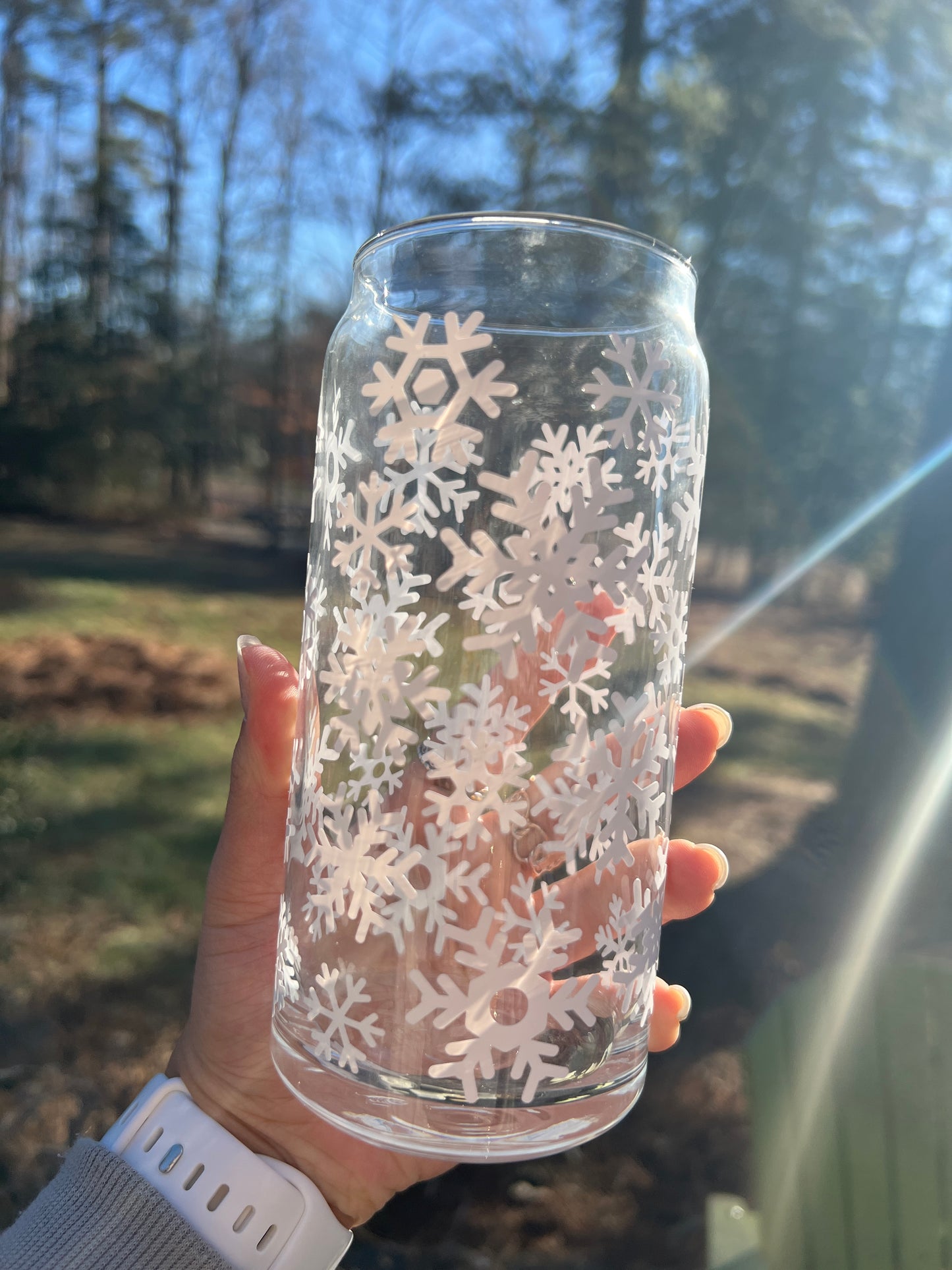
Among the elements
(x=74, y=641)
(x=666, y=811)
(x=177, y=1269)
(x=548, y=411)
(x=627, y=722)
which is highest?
(x=548, y=411)

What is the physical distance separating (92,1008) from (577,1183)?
1601mm

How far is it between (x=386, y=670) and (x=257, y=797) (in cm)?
57

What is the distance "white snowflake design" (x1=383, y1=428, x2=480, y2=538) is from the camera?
31.3 inches

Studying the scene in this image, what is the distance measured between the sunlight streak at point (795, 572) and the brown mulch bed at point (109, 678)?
146 inches

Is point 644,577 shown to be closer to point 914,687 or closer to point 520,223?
point 520,223

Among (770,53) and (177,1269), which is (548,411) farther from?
(770,53)

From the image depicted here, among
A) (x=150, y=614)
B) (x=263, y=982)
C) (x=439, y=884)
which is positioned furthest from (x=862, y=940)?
(x=150, y=614)

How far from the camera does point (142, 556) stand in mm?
7910

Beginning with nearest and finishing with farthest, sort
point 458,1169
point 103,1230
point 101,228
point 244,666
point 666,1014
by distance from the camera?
1. point 103,1230
2. point 244,666
3. point 666,1014
4. point 458,1169
5. point 101,228

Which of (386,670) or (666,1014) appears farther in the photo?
(666,1014)

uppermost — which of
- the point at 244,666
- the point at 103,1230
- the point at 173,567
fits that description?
the point at 244,666

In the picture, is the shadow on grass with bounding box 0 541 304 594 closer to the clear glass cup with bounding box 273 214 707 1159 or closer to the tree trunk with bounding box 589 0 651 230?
the tree trunk with bounding box 589 0 651 230

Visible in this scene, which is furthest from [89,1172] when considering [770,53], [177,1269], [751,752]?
[770,53]

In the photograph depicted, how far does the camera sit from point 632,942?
892 mm
